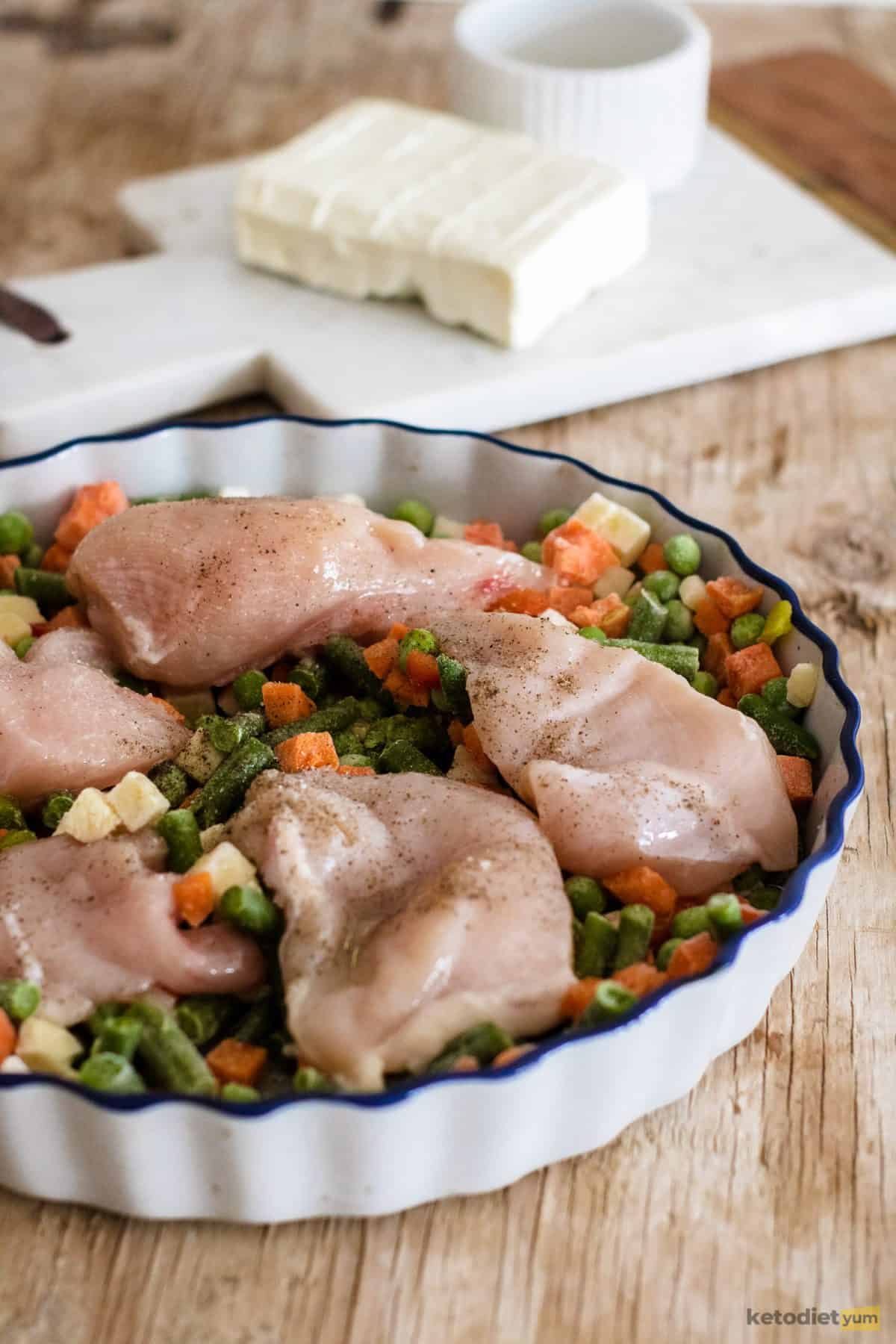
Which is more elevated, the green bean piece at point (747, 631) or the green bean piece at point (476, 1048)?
the green bean piece at point (476, 1048)

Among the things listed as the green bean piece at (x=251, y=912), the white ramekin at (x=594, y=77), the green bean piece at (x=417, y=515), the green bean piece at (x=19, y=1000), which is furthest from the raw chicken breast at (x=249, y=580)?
the white ramekin at (x=594, y=77)

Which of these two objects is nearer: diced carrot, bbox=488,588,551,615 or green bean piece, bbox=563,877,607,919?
green bean piece, bbox=563,877,607,919

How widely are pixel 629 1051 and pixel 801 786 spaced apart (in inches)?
26.9

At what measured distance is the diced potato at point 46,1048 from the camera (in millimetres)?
2145

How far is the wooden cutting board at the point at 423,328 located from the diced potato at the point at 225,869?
164 centimetres

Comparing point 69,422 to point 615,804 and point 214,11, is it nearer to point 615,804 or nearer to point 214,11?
point 615,804

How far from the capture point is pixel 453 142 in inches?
165

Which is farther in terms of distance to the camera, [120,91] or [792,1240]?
[120,91]

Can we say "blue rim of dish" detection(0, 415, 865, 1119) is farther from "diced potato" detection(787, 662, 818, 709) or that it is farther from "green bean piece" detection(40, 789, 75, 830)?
"green bean piece" detection(40, 789, 75, 830)

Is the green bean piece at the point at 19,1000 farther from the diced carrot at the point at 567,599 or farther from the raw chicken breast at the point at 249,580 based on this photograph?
the diced carrot at the point at 567,599

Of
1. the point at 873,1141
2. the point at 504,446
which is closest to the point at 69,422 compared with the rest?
the point at 504,446

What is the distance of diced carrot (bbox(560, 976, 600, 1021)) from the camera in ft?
7.09

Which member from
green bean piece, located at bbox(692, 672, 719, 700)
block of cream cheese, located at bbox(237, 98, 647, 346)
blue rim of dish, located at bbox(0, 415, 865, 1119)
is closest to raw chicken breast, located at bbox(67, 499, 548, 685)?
green bean piece, located at bbox(692, 672, 719, 700)

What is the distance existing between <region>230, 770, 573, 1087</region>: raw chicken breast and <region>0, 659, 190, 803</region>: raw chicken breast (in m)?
0.28
